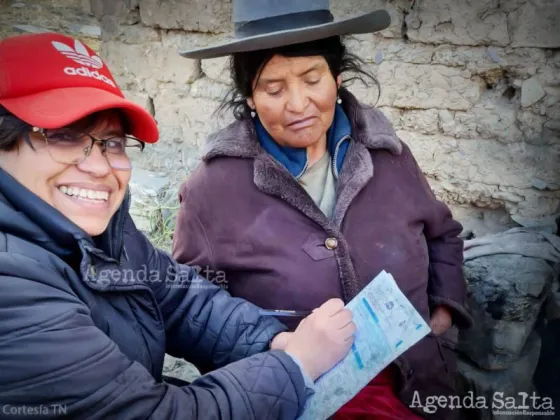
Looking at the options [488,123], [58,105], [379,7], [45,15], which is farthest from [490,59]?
[45,15]

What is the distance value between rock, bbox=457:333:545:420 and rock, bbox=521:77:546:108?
3.55ft

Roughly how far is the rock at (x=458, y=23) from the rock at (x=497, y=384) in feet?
4.46

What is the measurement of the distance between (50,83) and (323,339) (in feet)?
2.89

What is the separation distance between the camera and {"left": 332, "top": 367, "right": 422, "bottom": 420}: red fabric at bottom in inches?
65.0

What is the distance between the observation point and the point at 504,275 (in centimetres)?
216

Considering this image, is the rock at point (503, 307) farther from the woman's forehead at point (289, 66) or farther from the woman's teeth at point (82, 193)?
the woman's teeth at point (82, 193)

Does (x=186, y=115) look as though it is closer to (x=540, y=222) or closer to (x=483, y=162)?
(x=483, y=162)

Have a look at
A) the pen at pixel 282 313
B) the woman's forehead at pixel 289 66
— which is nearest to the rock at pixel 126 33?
the woman's forehead at pixel 289 66

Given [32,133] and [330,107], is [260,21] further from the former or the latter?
[32,133]

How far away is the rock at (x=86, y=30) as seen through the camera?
3418mm

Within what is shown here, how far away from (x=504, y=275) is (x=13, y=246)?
180 centimetres

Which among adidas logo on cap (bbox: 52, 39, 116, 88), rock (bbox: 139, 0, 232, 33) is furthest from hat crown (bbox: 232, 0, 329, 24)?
rock (bbox: 139, 0, 232, 33)

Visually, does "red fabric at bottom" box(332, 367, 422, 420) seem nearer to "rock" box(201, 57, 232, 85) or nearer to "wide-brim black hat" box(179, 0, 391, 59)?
"wide-brim black hat" box(179, 0, 391, 59)

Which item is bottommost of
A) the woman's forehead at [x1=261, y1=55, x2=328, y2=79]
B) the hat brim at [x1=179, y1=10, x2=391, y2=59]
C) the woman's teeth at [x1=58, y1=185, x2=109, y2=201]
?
the woman's teeth at [x1=58, y1=185, x2=109, y2=201]
